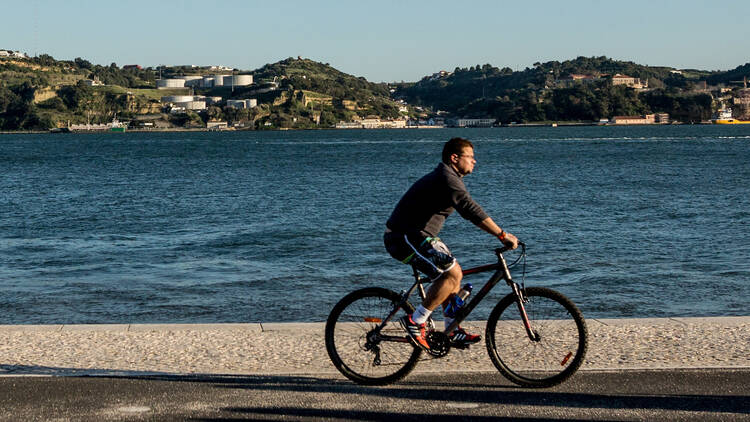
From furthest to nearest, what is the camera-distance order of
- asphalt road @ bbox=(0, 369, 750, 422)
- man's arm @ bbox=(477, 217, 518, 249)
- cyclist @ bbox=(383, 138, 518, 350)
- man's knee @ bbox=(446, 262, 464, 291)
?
man's knee @ bbox=(446, 262, 464, 291)
cyclist @ bbox=(383, 138, 518, 350)
man's arm @ bbox=(477, 217, 518, 249)
asphalt road @ bbox=(0, 369, 750, 422)

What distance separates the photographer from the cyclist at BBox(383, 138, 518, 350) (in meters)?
6.49

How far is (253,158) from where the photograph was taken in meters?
99.6

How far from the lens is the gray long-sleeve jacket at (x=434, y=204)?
21.2ft

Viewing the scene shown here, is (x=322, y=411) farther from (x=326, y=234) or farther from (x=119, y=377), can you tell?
(x=326, y=234)

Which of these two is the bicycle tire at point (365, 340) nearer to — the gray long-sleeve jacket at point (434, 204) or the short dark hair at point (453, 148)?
the gray long-sleeve jacket at point (434, 204)

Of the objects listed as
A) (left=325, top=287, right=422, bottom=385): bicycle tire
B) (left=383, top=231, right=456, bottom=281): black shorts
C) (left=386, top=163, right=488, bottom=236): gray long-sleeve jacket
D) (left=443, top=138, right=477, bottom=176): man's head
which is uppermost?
(left=443, top=138, right=477, bottom=176): man's head

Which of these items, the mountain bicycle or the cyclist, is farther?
the mountain bicycle

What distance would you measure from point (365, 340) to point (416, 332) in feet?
1.53

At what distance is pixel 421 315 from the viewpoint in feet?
22.2

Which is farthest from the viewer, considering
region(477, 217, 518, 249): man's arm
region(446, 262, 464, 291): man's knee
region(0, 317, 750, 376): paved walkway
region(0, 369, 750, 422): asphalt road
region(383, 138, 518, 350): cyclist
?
region(0, 317, 750, 376): paved walkway

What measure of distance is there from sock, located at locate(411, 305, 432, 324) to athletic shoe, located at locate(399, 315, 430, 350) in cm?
3

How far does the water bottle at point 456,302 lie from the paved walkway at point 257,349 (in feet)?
2.07

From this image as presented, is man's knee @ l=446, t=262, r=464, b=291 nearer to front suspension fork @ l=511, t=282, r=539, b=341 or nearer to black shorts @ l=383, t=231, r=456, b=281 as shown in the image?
black shorts @ l=383, t=231, r=456, b=281

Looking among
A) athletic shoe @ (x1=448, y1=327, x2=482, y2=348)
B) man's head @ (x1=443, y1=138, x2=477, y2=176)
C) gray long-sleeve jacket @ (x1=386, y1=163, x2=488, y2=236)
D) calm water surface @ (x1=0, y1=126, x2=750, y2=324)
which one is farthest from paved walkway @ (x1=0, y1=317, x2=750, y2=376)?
calm water surface @ (x1=0, y1=126, x2=750, y2=324)
